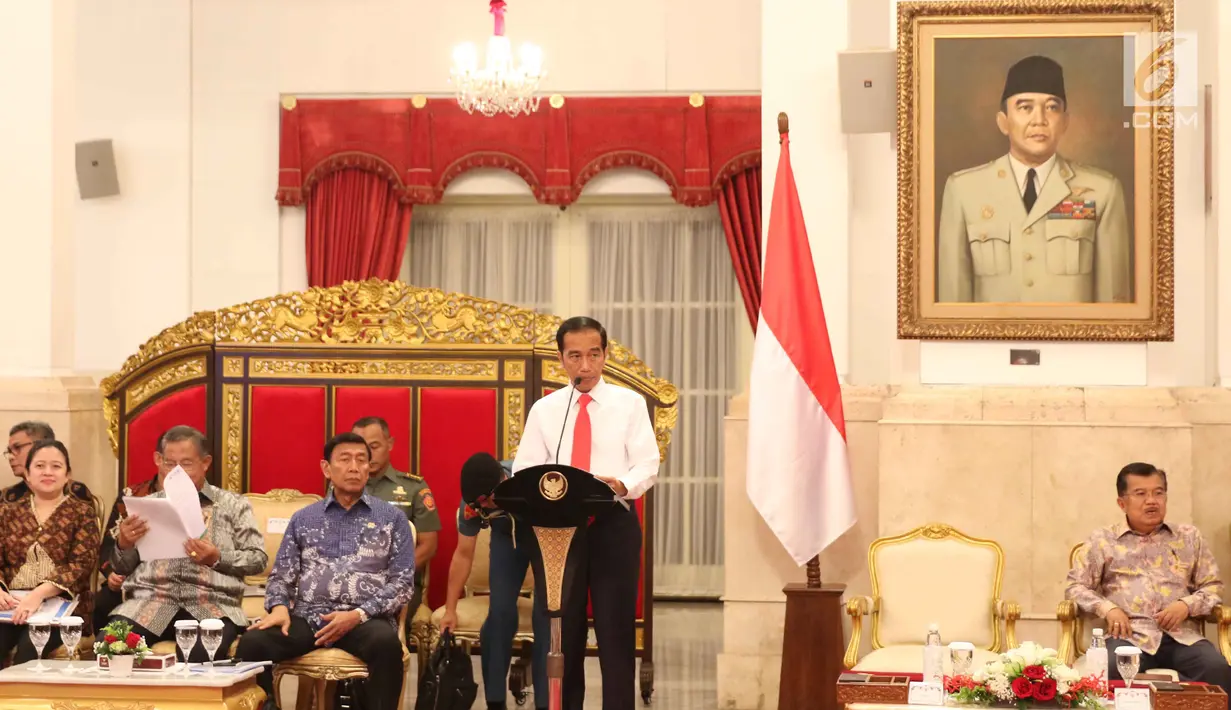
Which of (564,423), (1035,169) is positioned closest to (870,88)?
(1035,169)

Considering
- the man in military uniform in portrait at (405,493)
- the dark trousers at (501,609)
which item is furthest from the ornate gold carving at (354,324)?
the dark trousers at (501,609)

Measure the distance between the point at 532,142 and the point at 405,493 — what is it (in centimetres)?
388

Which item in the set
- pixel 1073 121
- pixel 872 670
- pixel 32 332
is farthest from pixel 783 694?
pixel 32 332

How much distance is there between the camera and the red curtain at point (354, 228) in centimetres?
945

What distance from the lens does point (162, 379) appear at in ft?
21.9

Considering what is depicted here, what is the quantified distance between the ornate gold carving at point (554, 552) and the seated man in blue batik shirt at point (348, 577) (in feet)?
3.52

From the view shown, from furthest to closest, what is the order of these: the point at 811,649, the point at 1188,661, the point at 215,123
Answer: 1. the point at 215,123
2. the point at 811,649
3. the point at 1188,661

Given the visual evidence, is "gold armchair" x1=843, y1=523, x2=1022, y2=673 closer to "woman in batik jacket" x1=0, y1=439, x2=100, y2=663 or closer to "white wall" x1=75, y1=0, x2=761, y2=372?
"woman in batik jacket" x1=0, y1=439, x2=100, y2=663

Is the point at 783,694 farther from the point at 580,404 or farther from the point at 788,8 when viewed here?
the point at 788,8

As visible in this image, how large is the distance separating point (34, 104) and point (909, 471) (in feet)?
14.5

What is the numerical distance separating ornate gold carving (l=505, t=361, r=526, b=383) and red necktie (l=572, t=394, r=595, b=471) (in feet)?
5.80

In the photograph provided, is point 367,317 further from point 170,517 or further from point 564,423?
point 564,423

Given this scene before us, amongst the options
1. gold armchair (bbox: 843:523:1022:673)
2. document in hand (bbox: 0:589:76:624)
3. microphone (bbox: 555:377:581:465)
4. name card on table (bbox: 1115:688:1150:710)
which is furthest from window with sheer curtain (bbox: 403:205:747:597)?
name card on table (bbox: 1115:688:1150:710)

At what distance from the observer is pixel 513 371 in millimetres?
6551
